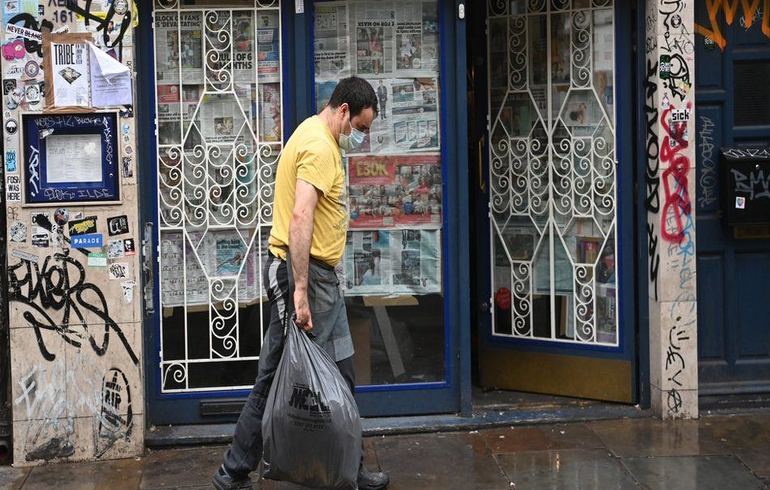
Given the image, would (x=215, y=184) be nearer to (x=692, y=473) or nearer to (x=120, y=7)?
(x=120, y=7)

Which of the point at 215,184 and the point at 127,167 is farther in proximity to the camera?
the point at 215,184

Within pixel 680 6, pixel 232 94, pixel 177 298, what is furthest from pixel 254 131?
pixel 680 6

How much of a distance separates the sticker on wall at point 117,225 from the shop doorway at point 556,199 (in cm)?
241

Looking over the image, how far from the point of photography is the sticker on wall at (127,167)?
5898 millimetres

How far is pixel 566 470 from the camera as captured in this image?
5.63 m

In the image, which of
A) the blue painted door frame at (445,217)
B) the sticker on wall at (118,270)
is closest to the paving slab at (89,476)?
the blue painted door frame at (445,217)

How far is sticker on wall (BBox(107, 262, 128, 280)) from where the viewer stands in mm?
5906

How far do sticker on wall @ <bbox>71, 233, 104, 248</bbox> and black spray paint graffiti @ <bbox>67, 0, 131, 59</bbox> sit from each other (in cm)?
101

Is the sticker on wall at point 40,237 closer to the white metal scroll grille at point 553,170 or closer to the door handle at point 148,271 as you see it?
the door handle at point 148,271

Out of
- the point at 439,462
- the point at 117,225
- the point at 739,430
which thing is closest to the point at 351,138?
the point at 117,225

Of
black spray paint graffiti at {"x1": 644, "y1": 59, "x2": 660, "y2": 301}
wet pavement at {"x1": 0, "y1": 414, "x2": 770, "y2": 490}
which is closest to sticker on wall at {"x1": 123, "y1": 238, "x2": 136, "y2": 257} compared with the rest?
wet pavement at {"x1": 0, "y1": 414, "x2": 770, "y2": 490}

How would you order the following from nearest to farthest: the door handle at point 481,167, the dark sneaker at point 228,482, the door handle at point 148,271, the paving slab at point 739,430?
the dark sneaker at point 228,482
the paving slab at point 739,430
the door handle at point 148,271
the door handle at point 481,167

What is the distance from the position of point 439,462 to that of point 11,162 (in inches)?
114

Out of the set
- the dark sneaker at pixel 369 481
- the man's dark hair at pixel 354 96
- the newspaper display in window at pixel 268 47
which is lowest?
the dark sneaker at pixel 369 481
